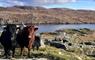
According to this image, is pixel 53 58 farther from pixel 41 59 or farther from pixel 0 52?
pixel 0 52

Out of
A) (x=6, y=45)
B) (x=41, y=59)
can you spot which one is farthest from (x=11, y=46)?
(x=41, y=59)

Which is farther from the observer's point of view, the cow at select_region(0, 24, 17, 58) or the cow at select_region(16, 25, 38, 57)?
the cow at select_region(16, 25, 38, 57)

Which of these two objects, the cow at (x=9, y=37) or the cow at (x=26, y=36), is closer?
the cow at (x=9, y=37)

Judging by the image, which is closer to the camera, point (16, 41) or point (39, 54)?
point (16, 41)

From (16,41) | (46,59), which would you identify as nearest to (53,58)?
(46,59)

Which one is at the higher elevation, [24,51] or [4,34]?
[4,34]

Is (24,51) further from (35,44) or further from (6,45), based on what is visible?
(6,45)

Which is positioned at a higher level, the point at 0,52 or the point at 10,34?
the point at 10,34

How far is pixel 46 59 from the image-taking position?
17.0 m

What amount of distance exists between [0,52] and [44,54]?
2364 mm

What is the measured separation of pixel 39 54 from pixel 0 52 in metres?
2.10

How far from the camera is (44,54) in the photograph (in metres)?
18.5

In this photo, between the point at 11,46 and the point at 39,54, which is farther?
the point at 39,54

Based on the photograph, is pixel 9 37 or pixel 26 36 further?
pixel 26 36
